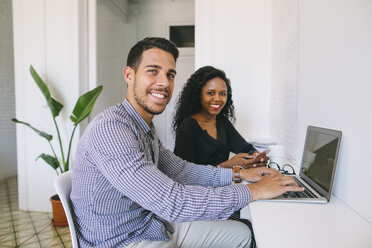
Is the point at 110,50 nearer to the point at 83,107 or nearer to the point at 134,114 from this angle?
the point at 83,107

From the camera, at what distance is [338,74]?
116cm

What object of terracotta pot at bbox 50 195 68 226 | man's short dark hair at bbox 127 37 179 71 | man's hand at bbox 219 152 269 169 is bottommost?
terracotta pot at bbox 50 195 68 226

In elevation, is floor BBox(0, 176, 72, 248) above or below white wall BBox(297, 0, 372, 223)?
below

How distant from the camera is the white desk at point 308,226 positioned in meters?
0.70

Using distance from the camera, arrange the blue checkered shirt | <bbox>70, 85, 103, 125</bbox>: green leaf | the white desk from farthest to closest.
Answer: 1. <bbox>70, 85, 103, 125</bbox>: green leaf
2. the blue checkered shirt
3. the white desk

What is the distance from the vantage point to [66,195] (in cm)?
105

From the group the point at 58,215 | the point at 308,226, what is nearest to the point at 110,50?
the point at 58,215

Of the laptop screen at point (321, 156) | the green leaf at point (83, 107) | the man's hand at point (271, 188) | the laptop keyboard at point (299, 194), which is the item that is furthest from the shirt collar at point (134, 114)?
the green leaf at point (83, 107)

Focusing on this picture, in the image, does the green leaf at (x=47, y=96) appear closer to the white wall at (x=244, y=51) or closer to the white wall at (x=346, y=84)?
the white wall at (x=244, y=51)

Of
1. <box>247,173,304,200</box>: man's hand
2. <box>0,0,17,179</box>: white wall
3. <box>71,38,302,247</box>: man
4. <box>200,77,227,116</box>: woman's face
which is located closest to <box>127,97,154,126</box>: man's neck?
<box>71,38,302,247</box>: man

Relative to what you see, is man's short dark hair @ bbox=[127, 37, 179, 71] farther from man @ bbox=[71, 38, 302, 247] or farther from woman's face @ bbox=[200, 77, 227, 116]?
woman's face @ bbox=[200, 77, 227, 116]

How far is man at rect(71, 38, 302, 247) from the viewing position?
880 mm

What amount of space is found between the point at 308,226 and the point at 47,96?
2693 mm

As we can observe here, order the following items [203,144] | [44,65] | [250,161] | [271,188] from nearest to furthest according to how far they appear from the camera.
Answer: [271,188] → [250,161] → [203,144] → [44,65]
